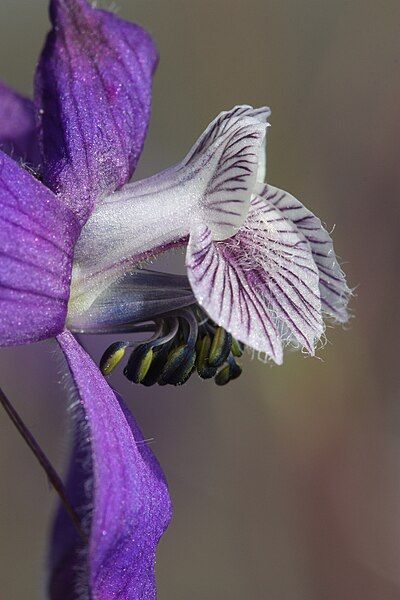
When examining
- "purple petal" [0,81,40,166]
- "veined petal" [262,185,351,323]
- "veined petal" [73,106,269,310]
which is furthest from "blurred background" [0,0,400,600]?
"veined petal" [73,106,269,310]

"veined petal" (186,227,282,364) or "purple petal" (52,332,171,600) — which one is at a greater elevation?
"veined petal" (186,227,282,364)

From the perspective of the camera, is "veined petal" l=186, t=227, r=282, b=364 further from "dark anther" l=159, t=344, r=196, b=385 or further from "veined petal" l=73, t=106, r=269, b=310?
"dark anther" l=159, t=344, r=196, b=385

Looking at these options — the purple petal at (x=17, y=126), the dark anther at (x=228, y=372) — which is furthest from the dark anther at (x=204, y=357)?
the purple petal at (x=17, y=126)

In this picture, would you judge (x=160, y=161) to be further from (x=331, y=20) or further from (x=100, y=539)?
(x=100, y=539)

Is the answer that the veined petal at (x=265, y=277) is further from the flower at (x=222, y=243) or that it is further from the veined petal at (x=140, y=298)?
the veined petal at (x=140, y=298)

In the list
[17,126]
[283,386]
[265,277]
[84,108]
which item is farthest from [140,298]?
[283,386]
